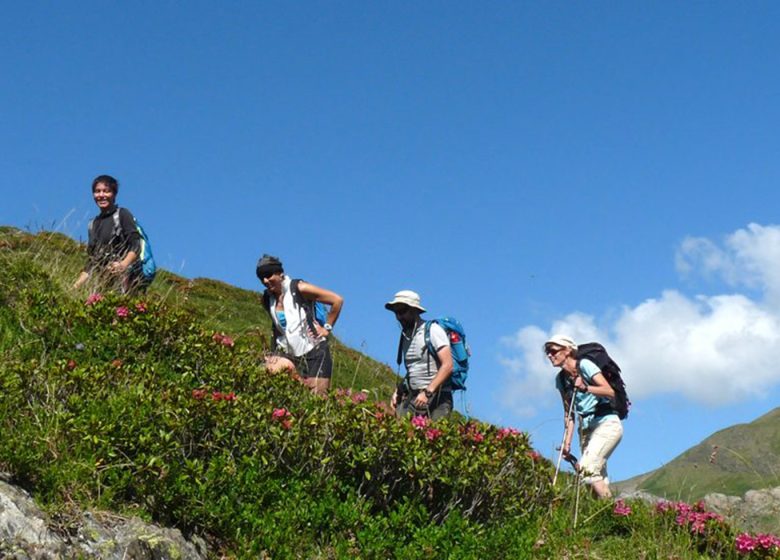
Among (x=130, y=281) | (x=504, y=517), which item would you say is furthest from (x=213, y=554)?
(x=130, y=281)

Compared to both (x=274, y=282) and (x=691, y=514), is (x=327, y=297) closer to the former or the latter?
(x=274, y=282)

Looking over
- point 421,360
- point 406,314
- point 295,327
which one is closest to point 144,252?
point 295,327

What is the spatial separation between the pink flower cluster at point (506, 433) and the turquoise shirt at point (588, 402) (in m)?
0.82

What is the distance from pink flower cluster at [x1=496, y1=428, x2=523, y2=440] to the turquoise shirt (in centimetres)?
82

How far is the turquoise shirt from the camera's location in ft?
33.2

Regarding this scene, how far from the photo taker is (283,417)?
848 cm

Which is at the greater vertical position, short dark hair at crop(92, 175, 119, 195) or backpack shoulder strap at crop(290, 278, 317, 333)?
short dark hair at crop(92, 175, 119, 195)

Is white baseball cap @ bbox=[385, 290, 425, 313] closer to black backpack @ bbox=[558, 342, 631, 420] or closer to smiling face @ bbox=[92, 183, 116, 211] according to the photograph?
black backpack @ bbox=[558, 342, 631, 420]

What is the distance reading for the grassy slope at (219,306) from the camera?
16.6 m

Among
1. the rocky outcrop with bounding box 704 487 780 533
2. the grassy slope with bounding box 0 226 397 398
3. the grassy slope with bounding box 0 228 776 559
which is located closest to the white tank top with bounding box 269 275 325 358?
the grassy slope with bounding box 0 228 776 559

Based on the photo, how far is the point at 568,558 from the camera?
820cm

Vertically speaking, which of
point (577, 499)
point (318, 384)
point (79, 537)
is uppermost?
point (318, 384)

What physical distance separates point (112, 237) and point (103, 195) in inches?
23.7

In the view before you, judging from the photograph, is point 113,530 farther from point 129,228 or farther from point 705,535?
point 129,228
